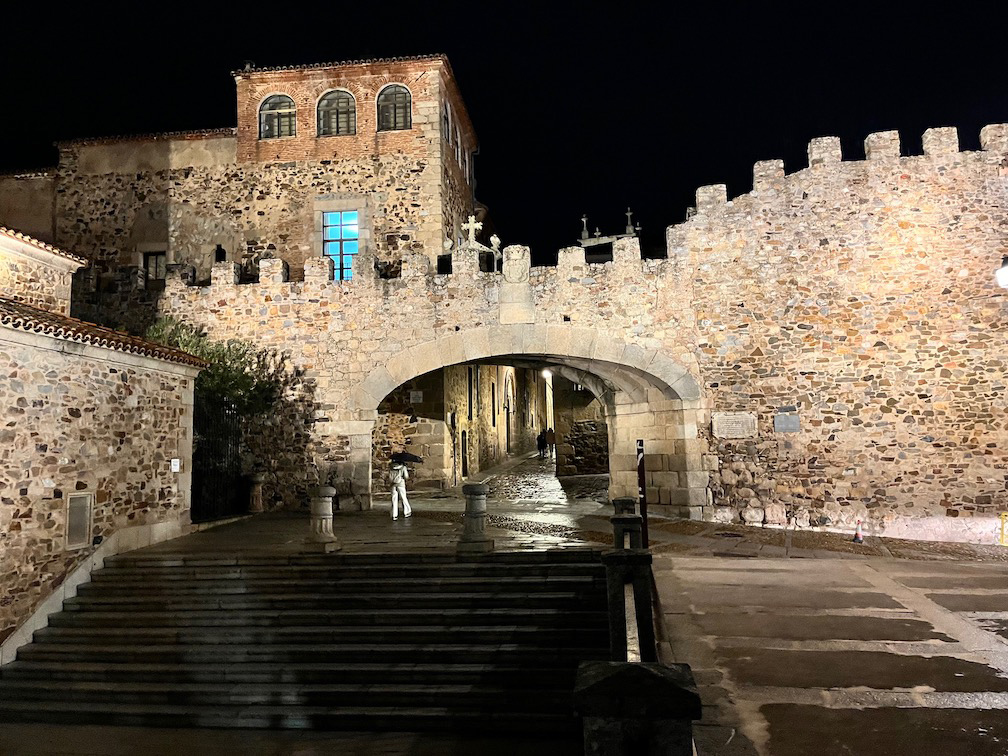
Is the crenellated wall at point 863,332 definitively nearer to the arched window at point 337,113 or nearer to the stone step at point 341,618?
the stone step at point 341,618

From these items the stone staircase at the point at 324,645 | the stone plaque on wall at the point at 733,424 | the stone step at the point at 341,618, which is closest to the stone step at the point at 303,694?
the stone staircase at the point at 324,645

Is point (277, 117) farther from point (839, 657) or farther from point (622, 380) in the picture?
point (839, 657)

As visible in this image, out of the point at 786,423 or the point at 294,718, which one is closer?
the point at 294,718

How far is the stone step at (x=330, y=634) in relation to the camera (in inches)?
257

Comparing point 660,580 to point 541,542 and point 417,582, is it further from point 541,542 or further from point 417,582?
point 417,582

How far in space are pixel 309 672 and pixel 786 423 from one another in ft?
29.6

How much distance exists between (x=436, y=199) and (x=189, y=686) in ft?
38.4

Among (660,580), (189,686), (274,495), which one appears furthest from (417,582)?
(274,495)

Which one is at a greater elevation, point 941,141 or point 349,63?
point 349,63

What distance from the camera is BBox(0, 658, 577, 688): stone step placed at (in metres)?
6.10

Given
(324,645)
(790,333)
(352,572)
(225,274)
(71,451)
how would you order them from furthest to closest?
(225,274)
(790,333)
(71,451)
(352,572)
(324,645)

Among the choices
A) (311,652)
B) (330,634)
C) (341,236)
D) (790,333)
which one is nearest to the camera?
(311,652)

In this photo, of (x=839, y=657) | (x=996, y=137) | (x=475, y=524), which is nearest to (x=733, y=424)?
(x=475, y=524)

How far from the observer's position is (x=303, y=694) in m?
6.14
